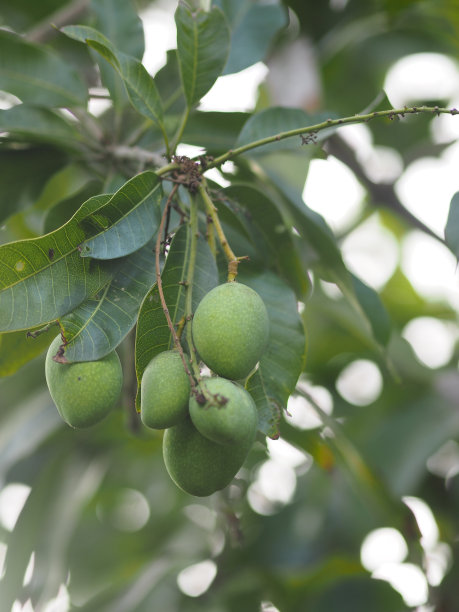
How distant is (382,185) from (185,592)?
151 centimetres

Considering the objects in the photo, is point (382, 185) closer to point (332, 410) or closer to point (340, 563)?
point (332, 410)

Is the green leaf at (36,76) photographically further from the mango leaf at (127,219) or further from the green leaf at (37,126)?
the mango leaf at (127,219)

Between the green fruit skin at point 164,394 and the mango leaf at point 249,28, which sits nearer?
the green fruit skin at point 164,394

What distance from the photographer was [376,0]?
2.55m

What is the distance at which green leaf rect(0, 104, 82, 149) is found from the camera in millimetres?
1469

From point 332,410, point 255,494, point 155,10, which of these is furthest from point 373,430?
point 155,10

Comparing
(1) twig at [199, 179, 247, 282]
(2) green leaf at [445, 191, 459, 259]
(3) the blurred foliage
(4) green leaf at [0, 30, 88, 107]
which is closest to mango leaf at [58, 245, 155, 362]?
(3) the blurred foliage

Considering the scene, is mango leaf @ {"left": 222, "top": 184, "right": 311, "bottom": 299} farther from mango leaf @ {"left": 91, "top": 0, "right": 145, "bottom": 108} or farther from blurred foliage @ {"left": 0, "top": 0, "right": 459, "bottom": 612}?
mango leaf @ {"left": 91, "top": 0, "right": 145, "bottom": 108}

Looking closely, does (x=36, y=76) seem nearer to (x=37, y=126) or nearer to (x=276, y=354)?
(x=37, y=126)

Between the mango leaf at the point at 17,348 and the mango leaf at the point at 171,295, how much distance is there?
0.26 m

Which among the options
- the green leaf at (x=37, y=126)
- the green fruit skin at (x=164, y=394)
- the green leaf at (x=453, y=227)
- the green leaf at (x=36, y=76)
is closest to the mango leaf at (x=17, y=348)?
the green fruit skin at (x=164, y=394)

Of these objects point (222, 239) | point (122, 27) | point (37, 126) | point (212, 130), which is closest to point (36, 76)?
point (37, 126)

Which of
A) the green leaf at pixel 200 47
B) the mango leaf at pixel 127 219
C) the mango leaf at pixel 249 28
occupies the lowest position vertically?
the mango leaf at pixel 127 219

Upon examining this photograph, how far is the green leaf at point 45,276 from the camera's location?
1.00 m
